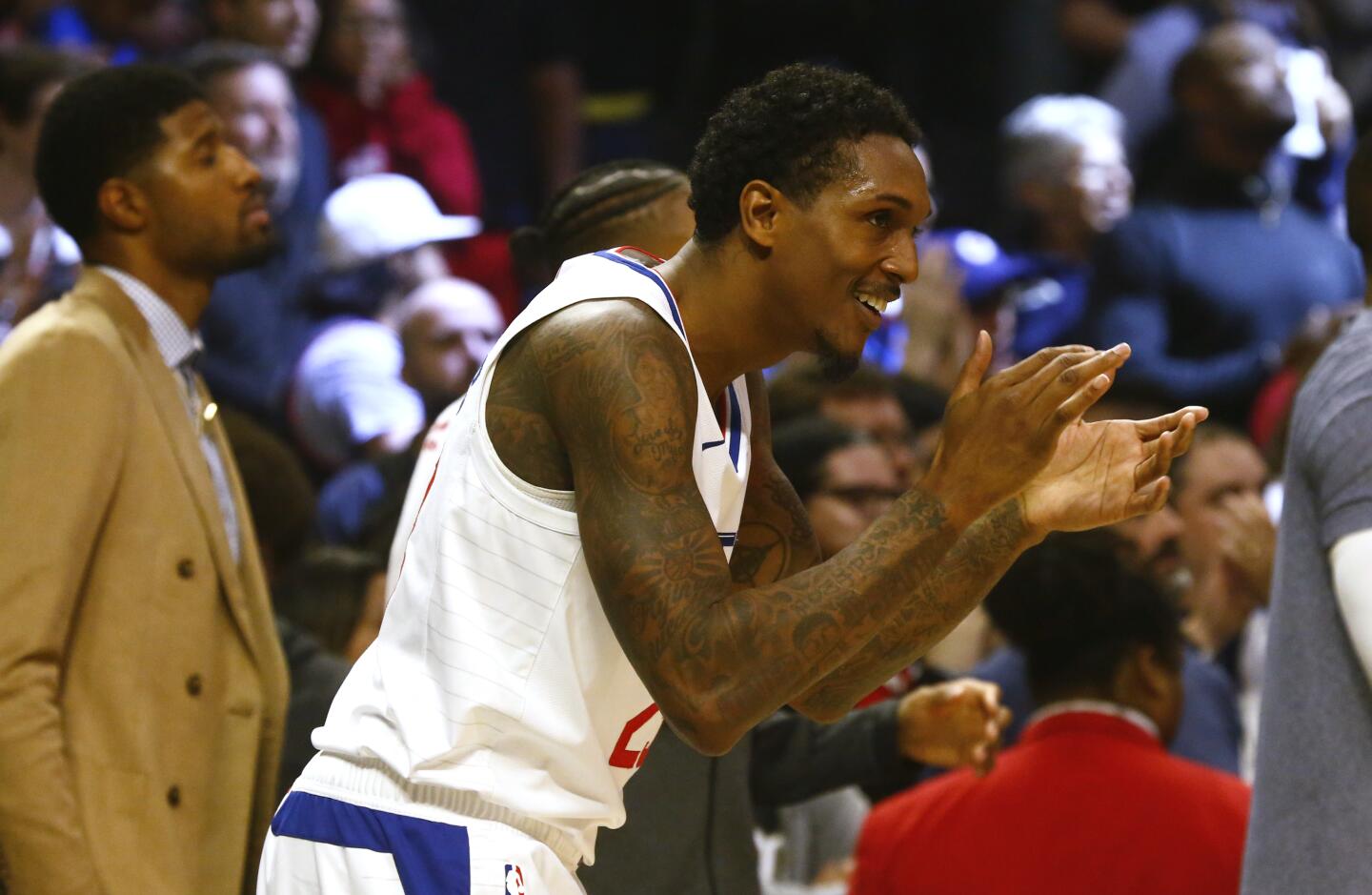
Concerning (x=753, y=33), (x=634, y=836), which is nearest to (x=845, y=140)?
(x=634, y=836)

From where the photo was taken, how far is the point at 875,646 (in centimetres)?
270

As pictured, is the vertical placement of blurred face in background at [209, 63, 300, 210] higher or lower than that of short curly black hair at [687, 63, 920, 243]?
lower

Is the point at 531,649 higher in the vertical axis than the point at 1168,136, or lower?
higher

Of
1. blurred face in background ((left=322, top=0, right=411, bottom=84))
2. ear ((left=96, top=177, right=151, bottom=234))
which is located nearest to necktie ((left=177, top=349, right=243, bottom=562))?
ear ((left=96, top=177, right=151, bottom=234))

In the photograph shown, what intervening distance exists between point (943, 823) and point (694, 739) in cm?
155

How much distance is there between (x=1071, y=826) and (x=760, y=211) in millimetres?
1619

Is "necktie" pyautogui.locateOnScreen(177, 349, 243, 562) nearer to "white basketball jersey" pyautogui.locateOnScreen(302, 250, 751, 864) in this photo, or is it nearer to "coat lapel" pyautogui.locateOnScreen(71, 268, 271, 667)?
"coat lapel" pyautogui.locateOnScreen(71, 268, 271, 667)

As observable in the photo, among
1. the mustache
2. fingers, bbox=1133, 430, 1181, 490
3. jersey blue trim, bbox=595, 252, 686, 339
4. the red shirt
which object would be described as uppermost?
jersey blue trim, bbox=595, 252, 686, 339

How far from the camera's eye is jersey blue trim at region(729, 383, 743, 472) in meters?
2.52

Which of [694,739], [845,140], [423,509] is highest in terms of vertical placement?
[845,140]

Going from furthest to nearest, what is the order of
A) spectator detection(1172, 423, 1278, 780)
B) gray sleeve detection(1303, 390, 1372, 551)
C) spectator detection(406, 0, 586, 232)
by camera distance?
spectator detection(406, 0, 586, 232)
spectator detection(1172, 423, 1278, 780)
gray sleeve detection(1303, 390, 1372, 551)

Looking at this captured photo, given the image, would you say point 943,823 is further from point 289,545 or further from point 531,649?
point 289,545

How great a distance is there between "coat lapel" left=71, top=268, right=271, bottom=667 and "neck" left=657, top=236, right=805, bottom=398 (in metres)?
1.09

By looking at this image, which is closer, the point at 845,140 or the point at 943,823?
the point at 845,140
